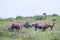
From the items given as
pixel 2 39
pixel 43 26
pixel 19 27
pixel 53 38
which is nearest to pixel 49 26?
pixel 43 26

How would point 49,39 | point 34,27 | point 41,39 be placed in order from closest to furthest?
1. point 41,39
2. point 49,39
3. point 34,27

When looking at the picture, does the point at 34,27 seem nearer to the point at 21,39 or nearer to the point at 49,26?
the point at 49,26

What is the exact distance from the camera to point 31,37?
46.2ft

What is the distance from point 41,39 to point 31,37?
0.60 metres

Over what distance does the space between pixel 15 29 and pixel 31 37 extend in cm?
797

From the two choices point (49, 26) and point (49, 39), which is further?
point (49, 26)

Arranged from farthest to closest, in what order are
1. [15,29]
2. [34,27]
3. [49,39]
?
[34,27], [15,29], [49,39]

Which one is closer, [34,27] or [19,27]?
[19,27]

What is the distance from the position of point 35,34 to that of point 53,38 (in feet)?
3.30

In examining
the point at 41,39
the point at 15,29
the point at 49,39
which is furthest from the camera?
the point at 15,29

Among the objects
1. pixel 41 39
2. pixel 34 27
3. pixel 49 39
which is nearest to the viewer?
pixel 41 39

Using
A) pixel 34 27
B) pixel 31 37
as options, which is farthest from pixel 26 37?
pixel 34 27

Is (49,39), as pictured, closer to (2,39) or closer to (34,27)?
(2,39)

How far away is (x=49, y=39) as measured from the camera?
48.0 ft
